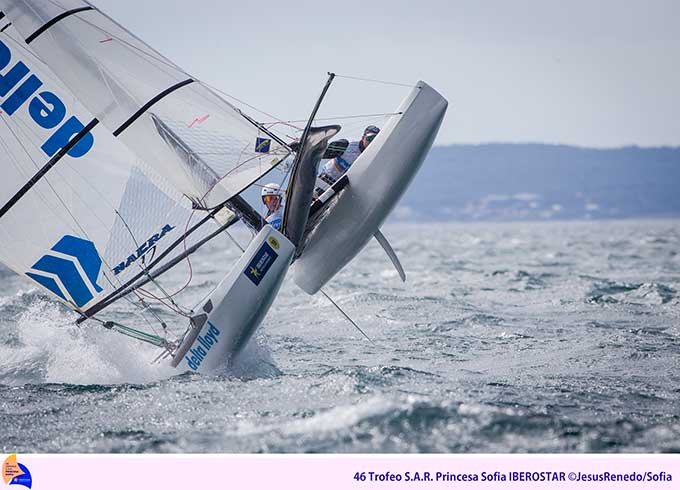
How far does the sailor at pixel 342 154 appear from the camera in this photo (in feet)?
20.6

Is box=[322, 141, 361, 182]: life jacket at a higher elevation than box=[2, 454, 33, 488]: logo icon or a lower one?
higher

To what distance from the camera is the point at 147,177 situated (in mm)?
6242

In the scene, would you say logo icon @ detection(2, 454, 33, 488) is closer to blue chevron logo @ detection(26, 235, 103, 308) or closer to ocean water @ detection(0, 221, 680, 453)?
ocean water @ detection(0, 221, 680, 453)

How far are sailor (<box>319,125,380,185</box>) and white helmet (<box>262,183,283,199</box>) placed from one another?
0.44 m

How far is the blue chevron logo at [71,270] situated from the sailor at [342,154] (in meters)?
1.86

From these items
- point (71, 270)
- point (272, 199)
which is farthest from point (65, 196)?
point (272, 199)

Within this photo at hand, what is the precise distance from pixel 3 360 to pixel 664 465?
4.62 meters

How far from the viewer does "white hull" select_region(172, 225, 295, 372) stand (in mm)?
5246

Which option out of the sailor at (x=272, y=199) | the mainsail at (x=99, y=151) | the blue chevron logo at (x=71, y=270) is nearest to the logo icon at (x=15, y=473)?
the mainsail at (x=99, y=151)

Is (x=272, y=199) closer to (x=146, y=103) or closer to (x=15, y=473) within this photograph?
(x=146, y=103)

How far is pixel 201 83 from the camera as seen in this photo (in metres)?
5.83

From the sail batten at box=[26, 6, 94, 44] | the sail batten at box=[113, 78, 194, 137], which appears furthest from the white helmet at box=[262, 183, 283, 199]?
the sail batten at box=[26, 6, 94, 44]

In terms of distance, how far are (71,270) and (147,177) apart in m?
0.90

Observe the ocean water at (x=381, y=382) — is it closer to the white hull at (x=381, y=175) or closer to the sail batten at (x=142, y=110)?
the white hull at (x=381, y=175)
